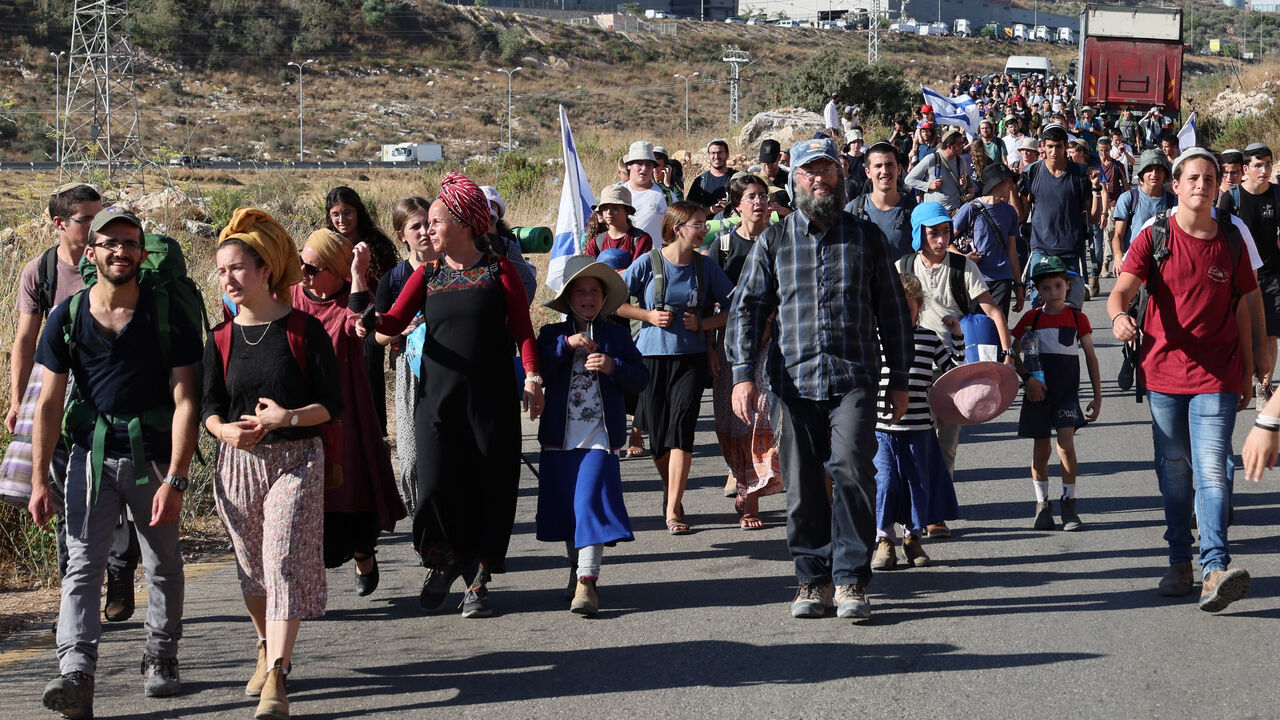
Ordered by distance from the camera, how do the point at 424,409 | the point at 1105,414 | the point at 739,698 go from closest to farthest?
the point at 739,698 → the point at 424,409 → the point at 1105,414

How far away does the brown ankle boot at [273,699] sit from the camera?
15.8 ft

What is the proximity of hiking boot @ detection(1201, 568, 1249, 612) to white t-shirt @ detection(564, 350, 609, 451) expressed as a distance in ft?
8.87

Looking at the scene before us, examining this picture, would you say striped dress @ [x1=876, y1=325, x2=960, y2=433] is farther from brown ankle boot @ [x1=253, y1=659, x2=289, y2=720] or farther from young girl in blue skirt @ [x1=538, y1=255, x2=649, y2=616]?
brown ankle boot @ [x1=253, y1=659, x2=289, y2=720]

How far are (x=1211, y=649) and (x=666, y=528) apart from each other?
328 cm

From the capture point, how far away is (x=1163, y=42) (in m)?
33.0

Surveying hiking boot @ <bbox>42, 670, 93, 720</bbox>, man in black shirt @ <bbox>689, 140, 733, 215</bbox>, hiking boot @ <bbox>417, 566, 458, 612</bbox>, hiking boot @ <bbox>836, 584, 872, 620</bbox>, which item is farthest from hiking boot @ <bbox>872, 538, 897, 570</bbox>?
man in black shirt @ <bbox>689, 140, 733, 215</bbox>

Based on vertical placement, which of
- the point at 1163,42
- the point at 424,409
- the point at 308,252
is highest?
the point at 1163,42

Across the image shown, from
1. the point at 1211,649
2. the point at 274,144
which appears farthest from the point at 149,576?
the point at 274,144

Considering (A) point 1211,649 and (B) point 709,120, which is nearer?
(A) point 1211,649

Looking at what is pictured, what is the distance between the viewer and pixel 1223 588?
5.86 meters

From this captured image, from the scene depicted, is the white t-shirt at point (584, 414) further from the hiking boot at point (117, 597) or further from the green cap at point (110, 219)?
the green cap at point (110, 219)

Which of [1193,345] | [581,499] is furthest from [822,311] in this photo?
[1193,345]

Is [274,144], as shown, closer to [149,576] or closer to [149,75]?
[149,75]

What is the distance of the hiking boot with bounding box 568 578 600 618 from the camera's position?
625 cm
